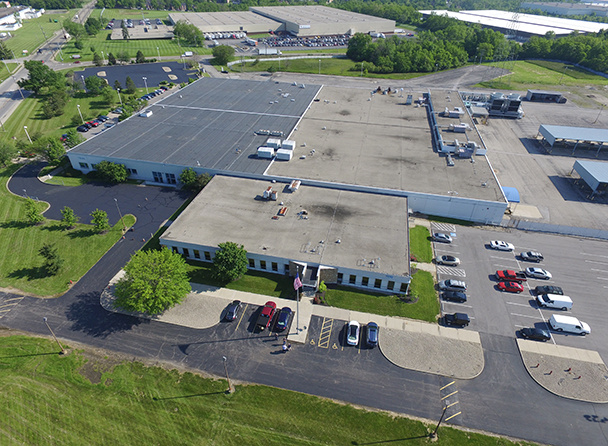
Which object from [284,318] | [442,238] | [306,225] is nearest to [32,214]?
[306,225]

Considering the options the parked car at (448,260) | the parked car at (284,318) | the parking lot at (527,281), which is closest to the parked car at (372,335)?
the parked car at (284,318)

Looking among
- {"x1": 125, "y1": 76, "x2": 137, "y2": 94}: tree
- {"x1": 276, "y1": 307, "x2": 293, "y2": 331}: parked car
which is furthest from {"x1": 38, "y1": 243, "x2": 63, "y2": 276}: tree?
{"x1": 125, "y1": 76, "x2": 137, "y2": 94}: tree

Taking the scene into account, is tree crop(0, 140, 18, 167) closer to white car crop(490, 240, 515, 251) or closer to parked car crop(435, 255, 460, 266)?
parked car crop(435, 255, 460, 266)

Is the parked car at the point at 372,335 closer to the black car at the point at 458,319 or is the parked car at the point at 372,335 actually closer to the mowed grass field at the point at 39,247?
the black car at the point at 458,319

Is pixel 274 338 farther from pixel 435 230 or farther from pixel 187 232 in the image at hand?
pixel 435 230

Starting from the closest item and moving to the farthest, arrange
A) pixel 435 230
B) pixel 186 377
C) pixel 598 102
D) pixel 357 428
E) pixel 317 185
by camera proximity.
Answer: pixel 357 428 → pixel 186 377 → pixel 435 230 → pixel 317 185 → pixel 598 102

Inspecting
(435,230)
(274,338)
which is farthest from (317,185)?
(274,338)
